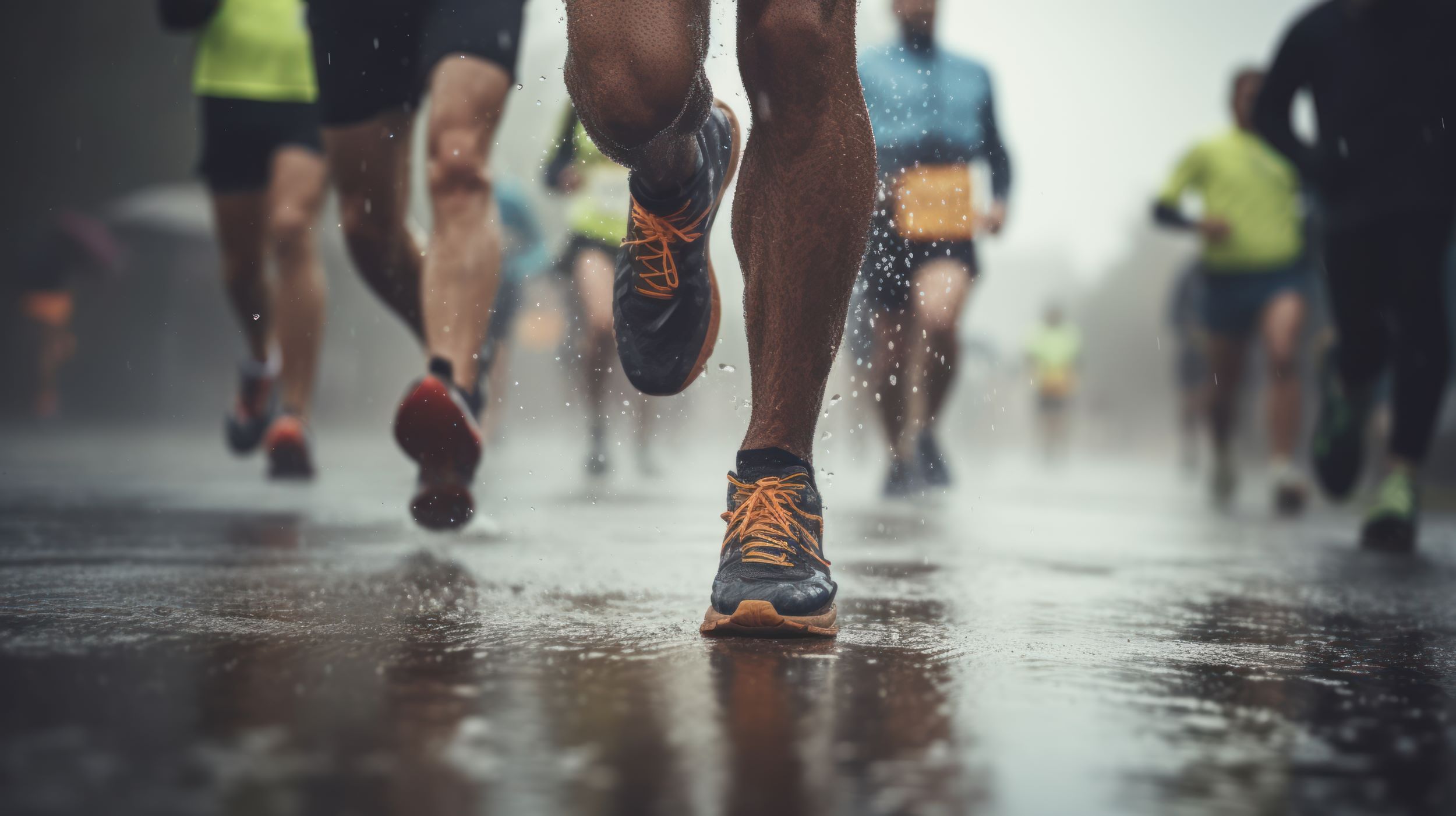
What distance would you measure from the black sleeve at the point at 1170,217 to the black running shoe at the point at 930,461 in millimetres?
1571

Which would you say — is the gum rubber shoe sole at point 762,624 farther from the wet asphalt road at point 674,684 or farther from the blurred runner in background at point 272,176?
the blurred runner in background at point 272,176

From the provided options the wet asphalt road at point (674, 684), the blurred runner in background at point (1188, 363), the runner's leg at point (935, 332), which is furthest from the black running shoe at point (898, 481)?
the blurred runner in background at point (1188, 363)

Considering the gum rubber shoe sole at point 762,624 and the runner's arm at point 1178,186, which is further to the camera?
the runner's arm at point 1178,186

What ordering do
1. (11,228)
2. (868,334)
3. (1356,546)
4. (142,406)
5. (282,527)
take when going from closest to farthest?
(282,527)
(1356,546)
(868,334)
(11,228)
(142,406)

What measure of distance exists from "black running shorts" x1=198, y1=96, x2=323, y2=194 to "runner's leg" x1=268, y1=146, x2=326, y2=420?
43 millimetres

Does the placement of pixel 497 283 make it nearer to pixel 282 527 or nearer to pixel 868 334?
pixel 282 527

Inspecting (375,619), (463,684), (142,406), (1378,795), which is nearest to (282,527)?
(375,619)

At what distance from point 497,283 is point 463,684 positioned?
1827 millimetres

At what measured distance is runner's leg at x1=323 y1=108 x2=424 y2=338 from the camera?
3.14 meters

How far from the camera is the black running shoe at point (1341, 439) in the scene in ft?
13.9

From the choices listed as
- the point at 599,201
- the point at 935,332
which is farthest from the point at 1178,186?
the point at 599,201

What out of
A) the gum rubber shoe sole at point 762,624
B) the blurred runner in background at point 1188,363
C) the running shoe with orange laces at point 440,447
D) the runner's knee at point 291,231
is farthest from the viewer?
the blurred runner in background at point 1188,363

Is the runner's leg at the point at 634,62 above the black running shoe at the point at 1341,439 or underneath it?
above

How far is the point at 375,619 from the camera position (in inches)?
67.1
